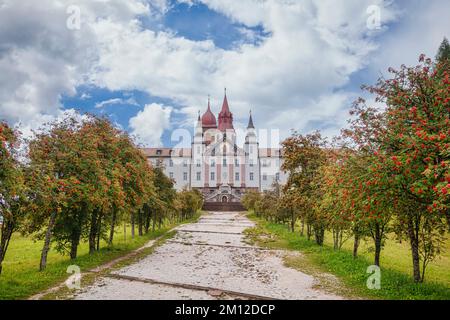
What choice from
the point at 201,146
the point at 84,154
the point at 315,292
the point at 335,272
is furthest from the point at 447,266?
the point at 201,146

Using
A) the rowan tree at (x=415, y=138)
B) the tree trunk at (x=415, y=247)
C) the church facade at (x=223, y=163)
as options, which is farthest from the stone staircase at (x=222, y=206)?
the rowan tree at (x=415, y=138)

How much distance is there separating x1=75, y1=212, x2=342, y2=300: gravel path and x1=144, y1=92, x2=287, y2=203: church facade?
60289mm

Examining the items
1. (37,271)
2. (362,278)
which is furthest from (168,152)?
(362,278)

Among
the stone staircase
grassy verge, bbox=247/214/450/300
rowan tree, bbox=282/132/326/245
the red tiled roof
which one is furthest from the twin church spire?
grassy verge, bbox=247/214/450/300

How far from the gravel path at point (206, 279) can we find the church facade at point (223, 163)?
6029 cm

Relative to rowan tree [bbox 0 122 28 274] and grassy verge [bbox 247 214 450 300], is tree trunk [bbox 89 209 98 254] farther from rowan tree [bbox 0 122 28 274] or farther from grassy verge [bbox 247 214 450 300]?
grassy verge [bbox 247 214 450 300]

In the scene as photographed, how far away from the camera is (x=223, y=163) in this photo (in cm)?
8206

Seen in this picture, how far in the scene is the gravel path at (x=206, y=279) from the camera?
966 cm

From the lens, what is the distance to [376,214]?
938cm

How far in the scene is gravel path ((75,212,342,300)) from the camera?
31.7ft

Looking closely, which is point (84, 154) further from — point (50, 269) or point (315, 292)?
point (315, 292)

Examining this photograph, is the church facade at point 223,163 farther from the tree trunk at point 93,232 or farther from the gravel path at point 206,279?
the gravel path at point 206,279

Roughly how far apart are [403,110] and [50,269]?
43.1ft

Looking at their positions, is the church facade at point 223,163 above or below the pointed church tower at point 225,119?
below
